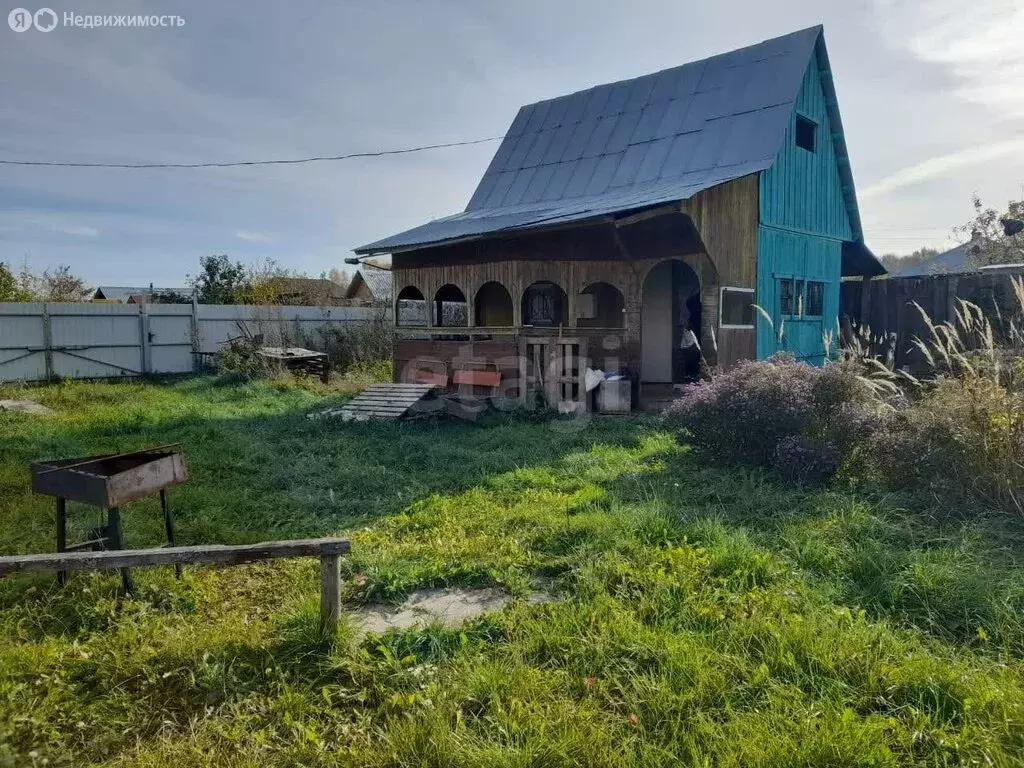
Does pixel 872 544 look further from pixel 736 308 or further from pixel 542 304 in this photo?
pixel 542 304

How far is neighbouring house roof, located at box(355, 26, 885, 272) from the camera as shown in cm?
1162

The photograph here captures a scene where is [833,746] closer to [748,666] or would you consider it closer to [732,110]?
[748,666]

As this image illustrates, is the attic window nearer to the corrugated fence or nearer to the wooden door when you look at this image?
the wooden door

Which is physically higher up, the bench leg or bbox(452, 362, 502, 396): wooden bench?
bbox(452, 362, 502, 396): wooden bench

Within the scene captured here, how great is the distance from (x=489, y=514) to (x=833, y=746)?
10.9 ft

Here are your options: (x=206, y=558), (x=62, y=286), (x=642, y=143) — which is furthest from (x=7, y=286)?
(x=206, y=558)

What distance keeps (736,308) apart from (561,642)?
9208mm

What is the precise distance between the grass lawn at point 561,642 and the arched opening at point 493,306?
9958 millimetres

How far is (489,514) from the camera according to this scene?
5414 mm

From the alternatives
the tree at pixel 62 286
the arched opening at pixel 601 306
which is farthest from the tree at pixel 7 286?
the arched opening at pixel 601 306

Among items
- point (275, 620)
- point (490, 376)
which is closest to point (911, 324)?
point (490, 376)

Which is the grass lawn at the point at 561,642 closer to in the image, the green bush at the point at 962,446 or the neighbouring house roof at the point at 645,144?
the green bush at the point at 962,446

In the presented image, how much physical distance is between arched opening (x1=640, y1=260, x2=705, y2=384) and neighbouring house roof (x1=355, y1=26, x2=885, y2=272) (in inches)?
86.7

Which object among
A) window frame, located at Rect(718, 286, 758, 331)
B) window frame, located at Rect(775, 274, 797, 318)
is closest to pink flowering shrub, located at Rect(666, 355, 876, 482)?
window frame, located at Rect(718, 286, 758, 331)
